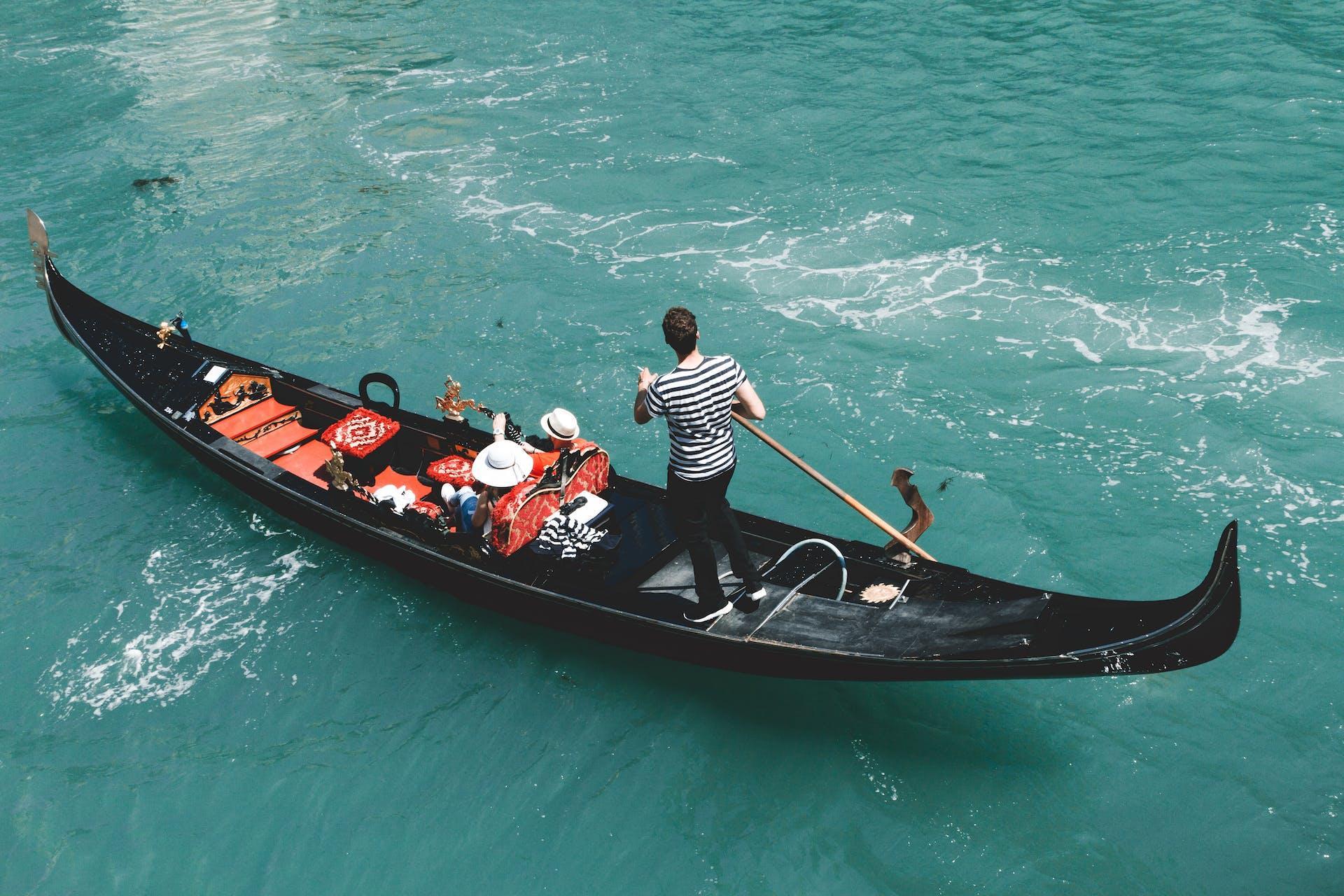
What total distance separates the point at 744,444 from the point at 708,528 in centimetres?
308

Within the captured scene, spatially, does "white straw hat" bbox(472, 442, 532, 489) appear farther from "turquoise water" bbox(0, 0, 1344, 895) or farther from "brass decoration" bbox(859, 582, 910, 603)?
"brass decoration" bbox(859, 582, 910, 603)

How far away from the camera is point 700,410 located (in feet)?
13.8

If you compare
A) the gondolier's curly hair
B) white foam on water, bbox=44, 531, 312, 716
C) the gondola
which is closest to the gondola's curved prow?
the gondola

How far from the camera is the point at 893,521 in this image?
6902 mm

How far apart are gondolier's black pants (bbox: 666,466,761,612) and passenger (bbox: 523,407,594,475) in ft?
4.08

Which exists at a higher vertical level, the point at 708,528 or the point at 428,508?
the point at 708,528

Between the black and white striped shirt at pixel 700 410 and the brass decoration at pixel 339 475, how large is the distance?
288 cm

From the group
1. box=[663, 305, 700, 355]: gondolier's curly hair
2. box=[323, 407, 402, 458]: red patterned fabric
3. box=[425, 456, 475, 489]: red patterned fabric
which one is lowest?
box=[425, 456, 475, 489]: red patterned fabric

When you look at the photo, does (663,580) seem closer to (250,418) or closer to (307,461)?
(307,461)

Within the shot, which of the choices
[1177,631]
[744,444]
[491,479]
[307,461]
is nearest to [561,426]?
[491,479]

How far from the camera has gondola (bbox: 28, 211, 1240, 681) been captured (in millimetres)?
4262

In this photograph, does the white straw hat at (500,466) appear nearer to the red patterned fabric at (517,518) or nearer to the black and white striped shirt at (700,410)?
the red patterned fabric at (517,518)

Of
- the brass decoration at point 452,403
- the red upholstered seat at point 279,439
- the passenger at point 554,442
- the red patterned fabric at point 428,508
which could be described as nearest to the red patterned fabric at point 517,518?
the passenger at point 554,442

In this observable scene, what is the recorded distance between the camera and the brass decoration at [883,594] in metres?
5.09
